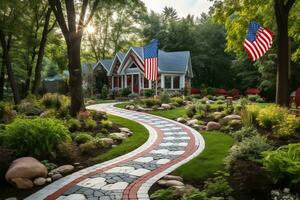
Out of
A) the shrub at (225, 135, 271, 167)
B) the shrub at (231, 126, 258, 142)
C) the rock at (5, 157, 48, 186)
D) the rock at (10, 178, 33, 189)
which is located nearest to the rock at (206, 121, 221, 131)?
the shrub at (231, 126, 258, 142)

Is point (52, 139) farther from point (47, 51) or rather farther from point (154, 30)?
point (154, 30)

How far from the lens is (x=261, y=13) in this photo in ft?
56.5

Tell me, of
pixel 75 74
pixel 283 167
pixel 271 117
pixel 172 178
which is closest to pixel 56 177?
pixel 172 178

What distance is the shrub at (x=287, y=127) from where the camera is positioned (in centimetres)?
985

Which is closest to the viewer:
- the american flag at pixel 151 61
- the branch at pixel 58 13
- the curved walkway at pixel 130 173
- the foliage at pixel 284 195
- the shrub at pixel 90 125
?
the foliage at pixel 284 195

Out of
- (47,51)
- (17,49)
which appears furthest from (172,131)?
(47,51)

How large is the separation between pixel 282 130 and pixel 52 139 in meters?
6.15

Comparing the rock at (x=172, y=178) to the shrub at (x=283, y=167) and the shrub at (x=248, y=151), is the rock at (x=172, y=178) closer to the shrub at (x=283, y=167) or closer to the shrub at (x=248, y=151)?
the shrub at (x=248, y=151)

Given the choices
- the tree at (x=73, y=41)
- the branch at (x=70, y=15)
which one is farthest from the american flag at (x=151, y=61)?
the branch at (x=70, y=15)

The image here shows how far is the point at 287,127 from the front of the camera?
998 cm

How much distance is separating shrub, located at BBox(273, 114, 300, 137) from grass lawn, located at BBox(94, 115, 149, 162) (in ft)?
13.1

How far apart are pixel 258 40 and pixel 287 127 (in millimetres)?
5751

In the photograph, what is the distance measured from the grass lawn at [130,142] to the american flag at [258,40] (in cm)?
560

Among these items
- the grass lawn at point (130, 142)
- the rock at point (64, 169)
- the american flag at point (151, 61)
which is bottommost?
the rock at point (64, 169)
